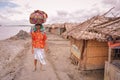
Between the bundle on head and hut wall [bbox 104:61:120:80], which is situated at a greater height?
the bundle on head

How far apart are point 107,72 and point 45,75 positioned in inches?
105

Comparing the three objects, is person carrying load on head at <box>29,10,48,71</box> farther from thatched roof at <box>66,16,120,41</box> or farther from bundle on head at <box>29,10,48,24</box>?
thatched roof at <box>66,16,120,41</box>

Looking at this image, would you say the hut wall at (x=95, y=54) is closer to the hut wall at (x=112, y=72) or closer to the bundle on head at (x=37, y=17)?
the hut wall at (x=112, y=72)

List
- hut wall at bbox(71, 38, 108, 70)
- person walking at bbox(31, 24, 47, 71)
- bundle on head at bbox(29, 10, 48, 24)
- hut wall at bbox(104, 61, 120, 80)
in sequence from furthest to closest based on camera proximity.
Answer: hut wall at bbox(71, 38, 108, 70) < person walking at bbox(31, 24, 47, 71) < bundle on head at bbox(29, 10, 48, 24) < hut wall at bbox(104, 61, 120, 80)

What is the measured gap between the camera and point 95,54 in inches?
361

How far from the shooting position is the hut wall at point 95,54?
9047mm

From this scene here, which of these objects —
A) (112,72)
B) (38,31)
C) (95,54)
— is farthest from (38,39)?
(95,54)

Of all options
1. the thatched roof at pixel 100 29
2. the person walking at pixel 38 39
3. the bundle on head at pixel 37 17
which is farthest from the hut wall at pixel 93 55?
the bundle on head at pixel 37 17

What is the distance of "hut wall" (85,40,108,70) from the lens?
905 centimetres

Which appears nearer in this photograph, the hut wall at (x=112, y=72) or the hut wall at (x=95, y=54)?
the hut wall at (x=112, y=72)

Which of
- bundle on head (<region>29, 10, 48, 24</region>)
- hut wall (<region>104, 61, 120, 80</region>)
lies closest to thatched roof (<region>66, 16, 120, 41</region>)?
hut wall (<region>104, 61, 120, 80</region>)

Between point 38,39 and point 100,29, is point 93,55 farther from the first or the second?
point 38,39

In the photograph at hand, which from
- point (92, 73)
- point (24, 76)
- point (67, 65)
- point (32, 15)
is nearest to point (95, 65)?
point (92, 73)

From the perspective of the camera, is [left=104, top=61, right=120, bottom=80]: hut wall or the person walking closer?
[left=104, top=61, right=120, bottom=80]: hut wall
